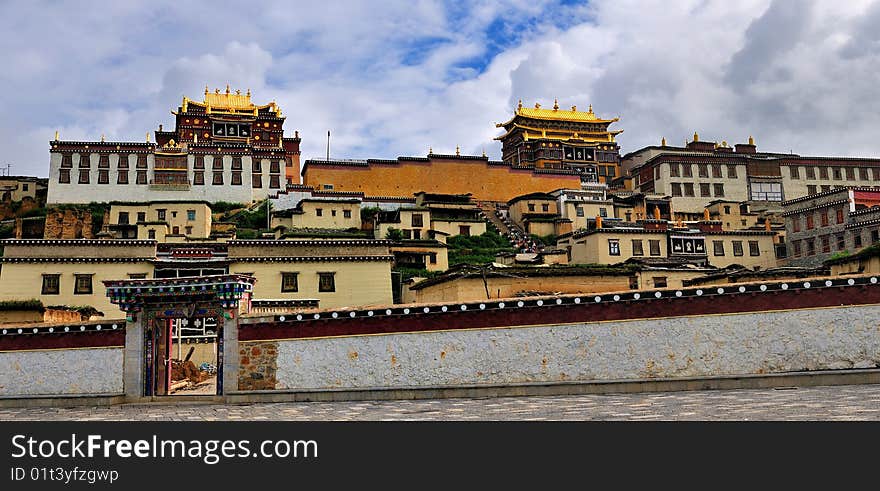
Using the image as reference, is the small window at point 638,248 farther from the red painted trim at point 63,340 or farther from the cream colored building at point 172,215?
the red painted trim at point 63,340

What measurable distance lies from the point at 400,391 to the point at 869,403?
34.6ft

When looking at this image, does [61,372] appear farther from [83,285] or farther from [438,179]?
[438,179]

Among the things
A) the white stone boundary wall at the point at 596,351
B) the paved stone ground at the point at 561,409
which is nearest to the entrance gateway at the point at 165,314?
the paved stone ground at the point at 561,409

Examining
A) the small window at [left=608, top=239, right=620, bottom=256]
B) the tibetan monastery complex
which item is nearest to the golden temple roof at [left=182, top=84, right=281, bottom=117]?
the tibetan monastery complex

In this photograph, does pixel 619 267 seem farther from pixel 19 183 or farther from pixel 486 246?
pixel 19 183

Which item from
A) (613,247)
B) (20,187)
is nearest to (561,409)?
(613,247)

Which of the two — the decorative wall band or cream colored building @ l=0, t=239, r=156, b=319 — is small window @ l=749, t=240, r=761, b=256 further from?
cream colored building @ l=0, t=239, r=156, b=319

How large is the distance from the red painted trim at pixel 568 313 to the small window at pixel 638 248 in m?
30.9

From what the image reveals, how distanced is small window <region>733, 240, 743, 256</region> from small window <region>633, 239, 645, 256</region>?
7120 mm

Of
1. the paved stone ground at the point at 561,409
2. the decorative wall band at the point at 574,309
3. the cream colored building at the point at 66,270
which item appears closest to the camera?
the paved stone ground at the point at 561,409

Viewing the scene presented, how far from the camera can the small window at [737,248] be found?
177 ft

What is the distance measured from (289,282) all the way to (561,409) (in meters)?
22.5

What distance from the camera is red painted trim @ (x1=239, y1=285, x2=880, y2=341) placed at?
1992 centimetres
